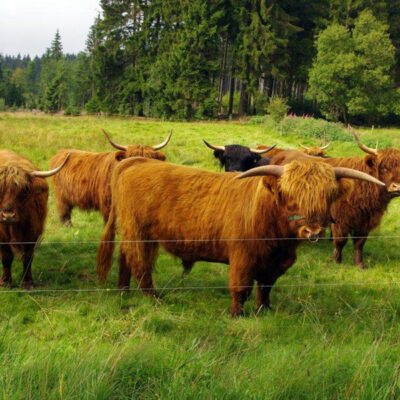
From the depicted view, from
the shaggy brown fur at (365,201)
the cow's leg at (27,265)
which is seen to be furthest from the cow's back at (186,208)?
the shaggy brown fur at (365,201)

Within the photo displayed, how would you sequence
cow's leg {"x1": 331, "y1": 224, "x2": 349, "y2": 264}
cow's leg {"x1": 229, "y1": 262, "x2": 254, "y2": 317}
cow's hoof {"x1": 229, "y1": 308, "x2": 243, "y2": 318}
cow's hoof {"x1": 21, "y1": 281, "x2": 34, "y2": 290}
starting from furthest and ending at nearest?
cow's leg {"x1": 331, "y1": 224, "x2": 349, "y2": 264}, cow's hoof {"x1": 21, "y1": 281, "x2": 34, "y2": 290}, cow's hoof {"x1": 229, "y1": 308, "x2": 243, "y2": 318}, cow's leg {"x1": 229, "y1": 262, "x2": 254, "y2": 317}

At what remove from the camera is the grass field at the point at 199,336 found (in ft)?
7.19

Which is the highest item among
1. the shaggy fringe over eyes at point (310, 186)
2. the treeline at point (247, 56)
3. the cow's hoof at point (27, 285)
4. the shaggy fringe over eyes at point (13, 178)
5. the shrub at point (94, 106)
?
the treeline at point (247, 56)

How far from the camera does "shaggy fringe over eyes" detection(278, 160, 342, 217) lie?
3.07 metres

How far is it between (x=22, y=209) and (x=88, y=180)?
2.79m

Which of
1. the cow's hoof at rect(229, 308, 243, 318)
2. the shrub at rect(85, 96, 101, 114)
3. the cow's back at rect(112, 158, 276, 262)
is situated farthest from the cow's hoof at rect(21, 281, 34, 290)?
the shrub at rect(85, 96, 101, 114)

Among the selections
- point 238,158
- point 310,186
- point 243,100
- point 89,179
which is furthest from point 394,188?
point 243,100

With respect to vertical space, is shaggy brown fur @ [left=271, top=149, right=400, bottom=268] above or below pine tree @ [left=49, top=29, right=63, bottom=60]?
below

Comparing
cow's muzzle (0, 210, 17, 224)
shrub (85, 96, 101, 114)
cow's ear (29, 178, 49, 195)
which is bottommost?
cow's muzzle (0, 210, 17, 224)

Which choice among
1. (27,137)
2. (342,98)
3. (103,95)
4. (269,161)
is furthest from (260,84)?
(269,161)

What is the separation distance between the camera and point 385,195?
18.6 ft

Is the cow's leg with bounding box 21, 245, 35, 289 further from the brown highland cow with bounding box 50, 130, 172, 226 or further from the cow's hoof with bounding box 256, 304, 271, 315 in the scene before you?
the cow's hoof with bounding box 256, 304, 271, 315

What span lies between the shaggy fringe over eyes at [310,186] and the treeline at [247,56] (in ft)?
91.4

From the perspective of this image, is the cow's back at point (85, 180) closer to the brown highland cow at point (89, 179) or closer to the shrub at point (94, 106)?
the brown highland cow at point (89, 179)
